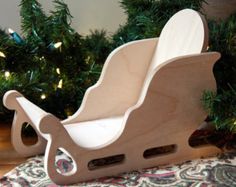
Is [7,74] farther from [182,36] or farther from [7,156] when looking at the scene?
[182,36]

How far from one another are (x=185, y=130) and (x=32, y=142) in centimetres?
39

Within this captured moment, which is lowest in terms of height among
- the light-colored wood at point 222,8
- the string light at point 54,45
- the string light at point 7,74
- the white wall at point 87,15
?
the string light at point 7,74

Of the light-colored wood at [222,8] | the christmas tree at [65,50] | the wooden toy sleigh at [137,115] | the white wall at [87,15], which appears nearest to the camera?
the wooden toy sleigh at [137,115]

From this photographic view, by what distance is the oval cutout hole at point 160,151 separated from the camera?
2.60 feet

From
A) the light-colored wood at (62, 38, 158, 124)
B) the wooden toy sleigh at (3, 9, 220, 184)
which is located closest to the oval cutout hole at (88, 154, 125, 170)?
the wooden toy sleigh at (3, 9, 220, 184)

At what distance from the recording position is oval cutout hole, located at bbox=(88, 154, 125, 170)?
0.75 meters

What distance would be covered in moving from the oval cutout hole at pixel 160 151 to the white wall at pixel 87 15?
0.56 m

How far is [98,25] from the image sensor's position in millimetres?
1240

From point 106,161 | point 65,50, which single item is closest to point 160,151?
point 106,161

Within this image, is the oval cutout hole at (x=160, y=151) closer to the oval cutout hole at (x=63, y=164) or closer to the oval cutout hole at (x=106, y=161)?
the oval cutout hole at (x=106, y=161)

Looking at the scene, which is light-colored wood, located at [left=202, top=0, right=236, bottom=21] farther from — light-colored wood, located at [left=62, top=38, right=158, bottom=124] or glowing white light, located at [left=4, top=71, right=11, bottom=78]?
glowing white light, located at [left=4, top=71, right=11, bottom=78]

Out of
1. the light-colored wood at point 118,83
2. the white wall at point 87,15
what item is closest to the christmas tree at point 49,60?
the light-colored wood at point 118,83

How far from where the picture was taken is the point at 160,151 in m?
0.81

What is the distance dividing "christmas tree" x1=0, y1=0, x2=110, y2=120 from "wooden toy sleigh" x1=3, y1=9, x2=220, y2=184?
125 mm
